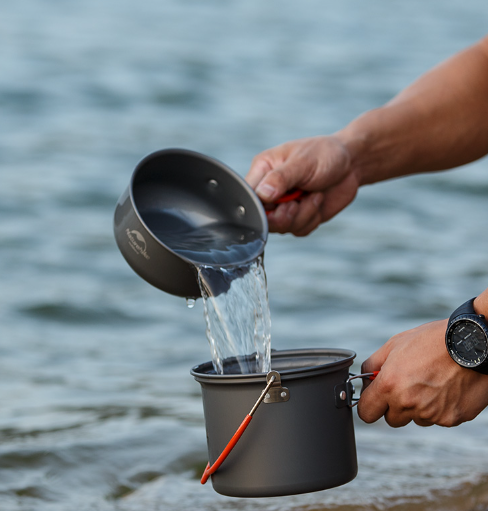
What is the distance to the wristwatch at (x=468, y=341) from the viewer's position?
5.87 ft

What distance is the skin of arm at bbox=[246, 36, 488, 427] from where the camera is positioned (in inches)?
72.0

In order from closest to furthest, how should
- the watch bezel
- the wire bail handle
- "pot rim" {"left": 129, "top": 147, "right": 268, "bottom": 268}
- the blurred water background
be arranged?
1. the wire bail handle
2. the watch bezel
3. "pot rim" {"left": 129, "top": 147, "right": 268, "bottom": 268}
4. the blurred water background

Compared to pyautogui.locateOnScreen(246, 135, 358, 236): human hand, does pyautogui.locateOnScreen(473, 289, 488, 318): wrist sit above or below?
below

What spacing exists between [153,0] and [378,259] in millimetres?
8941

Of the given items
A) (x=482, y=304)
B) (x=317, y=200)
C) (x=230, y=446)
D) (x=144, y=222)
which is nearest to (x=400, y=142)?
(x=317, y=200)

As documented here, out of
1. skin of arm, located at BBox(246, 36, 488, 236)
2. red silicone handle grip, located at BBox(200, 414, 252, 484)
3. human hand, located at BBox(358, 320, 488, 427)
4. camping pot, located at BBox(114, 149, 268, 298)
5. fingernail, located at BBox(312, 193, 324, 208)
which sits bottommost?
red silicone handle grip, located at BBox(200, 414, 252, 484)

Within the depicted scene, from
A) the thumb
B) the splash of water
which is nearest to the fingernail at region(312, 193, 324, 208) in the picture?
the thumb

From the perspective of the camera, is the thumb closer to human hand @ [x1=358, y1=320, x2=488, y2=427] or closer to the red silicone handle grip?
human hand @ [x1=358, y1=320, x2=488, y2=427]

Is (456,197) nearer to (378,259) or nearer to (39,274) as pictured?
(378,259)

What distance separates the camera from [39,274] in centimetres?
525

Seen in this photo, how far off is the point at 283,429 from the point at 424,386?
0.37 metres

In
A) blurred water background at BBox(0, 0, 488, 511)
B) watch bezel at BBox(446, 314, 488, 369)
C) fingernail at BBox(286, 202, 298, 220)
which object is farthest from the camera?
blurred water background at BBox(0, 0, 488, 511)

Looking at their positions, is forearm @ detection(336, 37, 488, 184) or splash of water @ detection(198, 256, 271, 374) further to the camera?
forearm @ detection(336, 37, 488, 184)

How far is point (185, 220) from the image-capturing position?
2225mm
